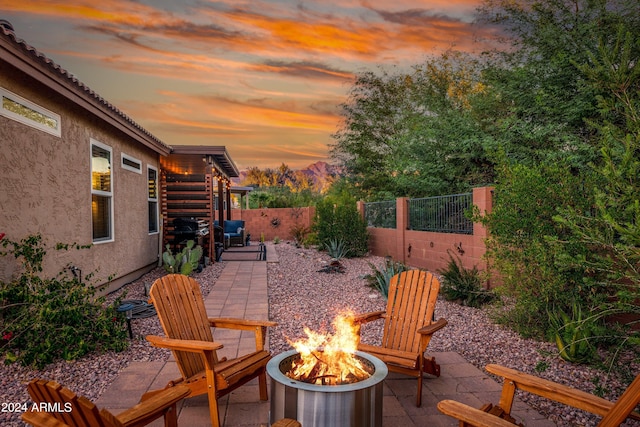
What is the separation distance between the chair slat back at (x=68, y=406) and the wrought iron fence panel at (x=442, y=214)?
21.2ft

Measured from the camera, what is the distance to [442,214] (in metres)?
8.65

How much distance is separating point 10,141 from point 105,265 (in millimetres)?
2742

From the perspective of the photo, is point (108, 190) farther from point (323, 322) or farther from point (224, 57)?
point (224, 57)

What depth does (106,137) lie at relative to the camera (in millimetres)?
6840

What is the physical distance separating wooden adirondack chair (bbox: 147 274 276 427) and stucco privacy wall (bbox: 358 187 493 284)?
13.1ft

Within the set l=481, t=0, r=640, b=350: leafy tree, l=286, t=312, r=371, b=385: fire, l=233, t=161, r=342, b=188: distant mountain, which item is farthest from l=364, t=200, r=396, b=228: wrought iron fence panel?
l=286, t=312, r=371, b=385: fire

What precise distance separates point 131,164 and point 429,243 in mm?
6372

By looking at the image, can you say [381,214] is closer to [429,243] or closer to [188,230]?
[429,243]

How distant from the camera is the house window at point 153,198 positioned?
949 cm

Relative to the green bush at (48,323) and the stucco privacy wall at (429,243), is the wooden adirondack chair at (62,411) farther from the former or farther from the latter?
the stucco privacy wall at (429,243)

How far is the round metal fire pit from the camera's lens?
6.45ft

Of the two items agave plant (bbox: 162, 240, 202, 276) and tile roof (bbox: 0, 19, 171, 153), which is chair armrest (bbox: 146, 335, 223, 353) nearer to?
tile roof (bbox: 0, 19, 171, 153)

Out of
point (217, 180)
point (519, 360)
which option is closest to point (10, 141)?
point (519, 360)

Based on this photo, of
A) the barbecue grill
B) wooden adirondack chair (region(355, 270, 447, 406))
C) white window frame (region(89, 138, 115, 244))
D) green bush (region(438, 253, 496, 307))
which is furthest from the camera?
the barbecue grill
